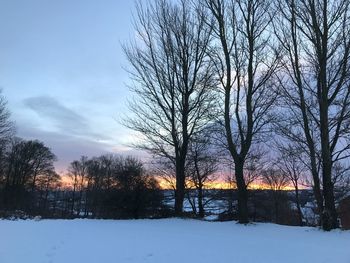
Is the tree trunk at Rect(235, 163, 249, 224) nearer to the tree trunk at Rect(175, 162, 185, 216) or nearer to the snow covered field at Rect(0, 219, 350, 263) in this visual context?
the snow covered field at Rect(0, 219, 350, 263)

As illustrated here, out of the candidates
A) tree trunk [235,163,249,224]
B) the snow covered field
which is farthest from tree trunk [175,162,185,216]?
the snow covered field

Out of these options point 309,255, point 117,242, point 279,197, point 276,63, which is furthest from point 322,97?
point 279,197

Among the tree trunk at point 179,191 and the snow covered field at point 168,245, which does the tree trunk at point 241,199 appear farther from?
the tree trunk at point 179,191

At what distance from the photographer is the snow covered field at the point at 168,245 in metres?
9.49

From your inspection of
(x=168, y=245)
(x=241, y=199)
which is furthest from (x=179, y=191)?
(x=168, y=245)

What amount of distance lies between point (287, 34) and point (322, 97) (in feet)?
12.2

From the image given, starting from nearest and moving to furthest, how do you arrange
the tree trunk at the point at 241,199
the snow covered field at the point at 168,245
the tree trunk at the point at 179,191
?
the snow covered field at the point at 168,245
the tree trunk at the point at 241,199
the tree trunk at the point at 179,191

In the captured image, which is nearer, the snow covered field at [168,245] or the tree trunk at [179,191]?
the snow covered field at [168,245]

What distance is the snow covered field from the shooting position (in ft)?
31.1

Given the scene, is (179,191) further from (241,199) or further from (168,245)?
(168,245)

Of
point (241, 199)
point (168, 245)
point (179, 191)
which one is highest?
point (179, 191)

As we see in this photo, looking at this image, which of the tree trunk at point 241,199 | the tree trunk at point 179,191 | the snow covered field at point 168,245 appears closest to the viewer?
the snow covered field at point 168,245

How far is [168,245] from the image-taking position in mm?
10984

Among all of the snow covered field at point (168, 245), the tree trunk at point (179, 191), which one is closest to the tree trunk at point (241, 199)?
the snow covered field at point (168, 245)
